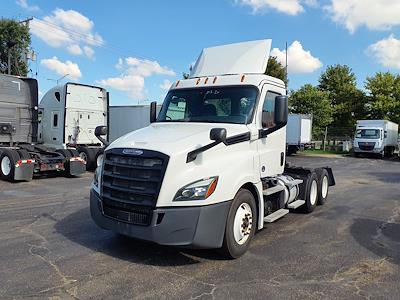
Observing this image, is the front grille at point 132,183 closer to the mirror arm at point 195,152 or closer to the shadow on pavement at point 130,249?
the mirror arm at point 195,152

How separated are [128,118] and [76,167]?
38.5 feet

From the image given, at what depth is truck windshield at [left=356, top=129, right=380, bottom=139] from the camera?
113 feet

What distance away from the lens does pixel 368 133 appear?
115ft

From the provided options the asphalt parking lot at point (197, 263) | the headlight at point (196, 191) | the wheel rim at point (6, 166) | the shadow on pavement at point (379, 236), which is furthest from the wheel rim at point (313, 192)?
the wheel rim at point (6, 166)

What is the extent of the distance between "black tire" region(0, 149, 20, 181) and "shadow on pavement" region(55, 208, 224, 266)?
21.9 ft

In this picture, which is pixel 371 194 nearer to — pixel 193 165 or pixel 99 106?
pixel 193 165

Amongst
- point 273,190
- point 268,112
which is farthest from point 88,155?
point 268,112

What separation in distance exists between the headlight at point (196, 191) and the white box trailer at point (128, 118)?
1994 cm

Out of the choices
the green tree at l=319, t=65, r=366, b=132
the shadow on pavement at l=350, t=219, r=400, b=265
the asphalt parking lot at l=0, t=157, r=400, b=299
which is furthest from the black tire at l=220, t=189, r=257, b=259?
the green tree at l=319, t=65, r=366, b=132

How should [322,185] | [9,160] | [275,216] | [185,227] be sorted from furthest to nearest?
[9,160]
[322,185]
[275,216]
[185,227]

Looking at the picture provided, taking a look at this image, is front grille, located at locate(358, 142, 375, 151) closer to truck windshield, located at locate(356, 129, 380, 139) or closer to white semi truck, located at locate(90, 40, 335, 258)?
truck windshield, located at locate(356, 129, 380, 139)

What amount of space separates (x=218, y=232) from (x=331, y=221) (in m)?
3.95

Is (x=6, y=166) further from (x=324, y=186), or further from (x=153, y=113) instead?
(x=324, y=186)

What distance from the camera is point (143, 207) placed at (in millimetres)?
5176
